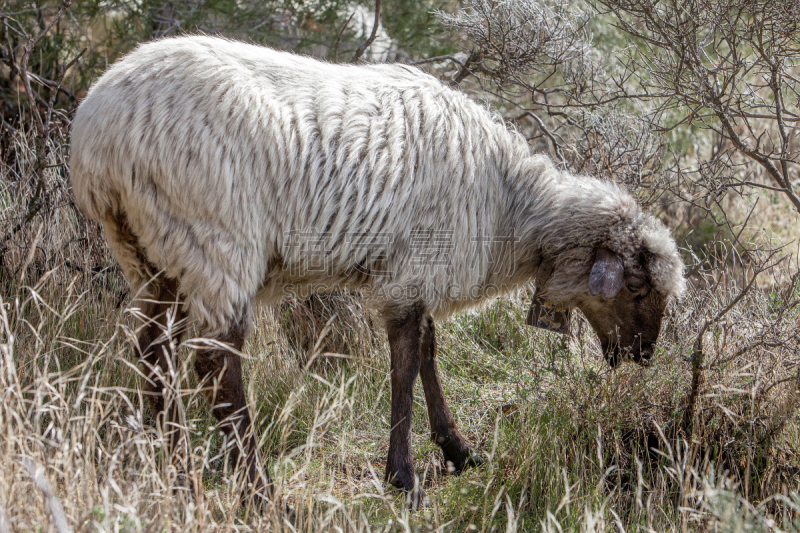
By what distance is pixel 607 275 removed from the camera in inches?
159

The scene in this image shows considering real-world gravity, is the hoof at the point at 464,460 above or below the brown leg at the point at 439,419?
below

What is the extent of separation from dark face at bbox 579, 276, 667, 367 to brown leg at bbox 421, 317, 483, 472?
3.25 ft

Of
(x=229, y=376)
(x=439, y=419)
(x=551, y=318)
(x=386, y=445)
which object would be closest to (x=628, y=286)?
(x=551, y=318)

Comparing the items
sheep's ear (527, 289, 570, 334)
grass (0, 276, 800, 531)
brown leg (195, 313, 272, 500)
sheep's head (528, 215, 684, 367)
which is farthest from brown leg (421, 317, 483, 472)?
brown leg (195, 313, 272, 500)

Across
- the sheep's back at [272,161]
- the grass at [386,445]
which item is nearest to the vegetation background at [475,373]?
the grass at [386,445]

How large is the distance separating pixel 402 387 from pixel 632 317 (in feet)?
4.69

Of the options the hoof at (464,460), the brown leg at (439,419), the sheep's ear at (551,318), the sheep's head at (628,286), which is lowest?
the hoof at (464,460)

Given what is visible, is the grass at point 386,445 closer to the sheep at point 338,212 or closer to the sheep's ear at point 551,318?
the sheep's ear at point 551,318

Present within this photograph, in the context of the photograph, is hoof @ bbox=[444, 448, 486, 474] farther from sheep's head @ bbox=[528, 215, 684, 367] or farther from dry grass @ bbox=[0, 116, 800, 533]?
sheep's head @ bbox=[528, 215, 684, 367]

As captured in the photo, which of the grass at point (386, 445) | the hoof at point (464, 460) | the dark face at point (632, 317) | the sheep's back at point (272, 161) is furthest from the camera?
the hoof at point (464, 460)

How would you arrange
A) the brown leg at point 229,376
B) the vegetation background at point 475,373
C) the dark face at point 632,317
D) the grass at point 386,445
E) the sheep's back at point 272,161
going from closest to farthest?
the grass at point 386,445, the vegetation background at point 475,373, the sheep's back at point 272,161, the brown leg at point 229,376, the dark face at point 632,317

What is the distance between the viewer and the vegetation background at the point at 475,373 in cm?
298

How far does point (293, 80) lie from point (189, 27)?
3.10 metres

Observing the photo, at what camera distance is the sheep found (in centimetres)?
348
